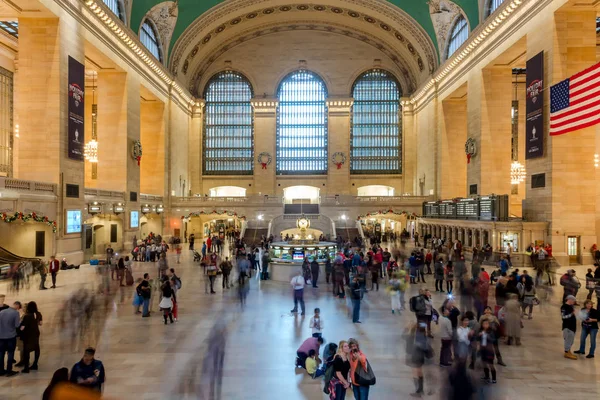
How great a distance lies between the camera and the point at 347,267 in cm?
1409

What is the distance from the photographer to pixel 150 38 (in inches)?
1212

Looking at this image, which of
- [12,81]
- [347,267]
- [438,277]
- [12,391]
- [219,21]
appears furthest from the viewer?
[219,21]

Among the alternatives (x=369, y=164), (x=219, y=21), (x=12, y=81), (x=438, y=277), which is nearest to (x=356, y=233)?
(x=369, y=164)

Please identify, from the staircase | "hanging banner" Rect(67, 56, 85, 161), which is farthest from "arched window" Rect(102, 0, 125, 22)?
the staircase

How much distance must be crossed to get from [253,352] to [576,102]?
14.6 m

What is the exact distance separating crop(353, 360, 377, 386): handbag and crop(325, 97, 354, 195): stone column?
37125mm

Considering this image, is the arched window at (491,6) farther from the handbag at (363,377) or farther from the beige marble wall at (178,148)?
the handbag at (363,377)

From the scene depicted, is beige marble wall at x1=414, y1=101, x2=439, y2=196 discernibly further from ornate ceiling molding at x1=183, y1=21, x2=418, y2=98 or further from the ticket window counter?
the ticket window counter

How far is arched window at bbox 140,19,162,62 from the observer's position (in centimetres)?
2958

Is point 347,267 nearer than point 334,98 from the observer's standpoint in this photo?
Yes

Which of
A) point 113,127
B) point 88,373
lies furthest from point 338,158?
point 88,373

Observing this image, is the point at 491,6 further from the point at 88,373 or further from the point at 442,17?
A: the point at 88,373

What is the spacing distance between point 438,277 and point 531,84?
12440 millimetres

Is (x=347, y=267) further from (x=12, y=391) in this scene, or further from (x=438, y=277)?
(x=12, y=391)
